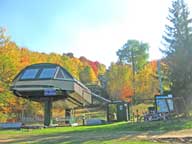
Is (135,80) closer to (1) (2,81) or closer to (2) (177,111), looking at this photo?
(1) (2,81)

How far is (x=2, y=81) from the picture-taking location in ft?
166

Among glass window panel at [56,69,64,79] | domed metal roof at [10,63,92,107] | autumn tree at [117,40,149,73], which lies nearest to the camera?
domed metal roof at [10,63,92,107]

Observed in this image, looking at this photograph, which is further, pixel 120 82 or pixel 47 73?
pixel 120 82

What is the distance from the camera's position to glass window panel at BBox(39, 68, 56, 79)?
3850 centimetres

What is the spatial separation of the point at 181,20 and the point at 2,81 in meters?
25.4

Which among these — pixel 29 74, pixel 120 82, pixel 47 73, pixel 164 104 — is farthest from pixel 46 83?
pixel 120 82

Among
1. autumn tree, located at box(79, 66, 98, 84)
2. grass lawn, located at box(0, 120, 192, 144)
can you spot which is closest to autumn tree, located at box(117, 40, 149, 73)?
autumn tree, located at box(79, 66, 98, 84)

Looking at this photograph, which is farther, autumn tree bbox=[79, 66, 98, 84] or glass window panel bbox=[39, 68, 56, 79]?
autumn tree bbox=[79, 66, 98, 84]

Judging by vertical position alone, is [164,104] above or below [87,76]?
below

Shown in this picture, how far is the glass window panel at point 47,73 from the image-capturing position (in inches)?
1516

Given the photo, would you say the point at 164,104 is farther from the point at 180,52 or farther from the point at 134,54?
the point at 134,54

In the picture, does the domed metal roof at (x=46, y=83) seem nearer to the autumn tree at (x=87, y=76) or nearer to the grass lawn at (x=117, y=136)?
the grass lawn at (x=117, y=136)

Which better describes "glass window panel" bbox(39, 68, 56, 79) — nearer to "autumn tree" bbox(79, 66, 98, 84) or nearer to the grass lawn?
the grass lawn

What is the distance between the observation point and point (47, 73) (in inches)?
1532
